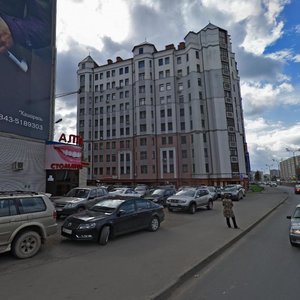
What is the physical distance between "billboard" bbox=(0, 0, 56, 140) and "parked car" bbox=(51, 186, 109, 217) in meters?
5.84

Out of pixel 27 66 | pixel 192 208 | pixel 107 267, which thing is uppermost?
pixel 27 66

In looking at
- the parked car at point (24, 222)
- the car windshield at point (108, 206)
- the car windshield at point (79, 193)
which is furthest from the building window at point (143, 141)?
the parked car at point (24, 222)

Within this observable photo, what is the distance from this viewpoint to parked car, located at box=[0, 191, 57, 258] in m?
6.97

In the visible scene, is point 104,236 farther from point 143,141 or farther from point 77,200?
point 143,141

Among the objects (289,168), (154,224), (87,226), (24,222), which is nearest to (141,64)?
(154,224)

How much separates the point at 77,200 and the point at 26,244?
23.3 ft

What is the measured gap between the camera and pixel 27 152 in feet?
59.1

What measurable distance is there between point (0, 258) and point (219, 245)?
632 cm

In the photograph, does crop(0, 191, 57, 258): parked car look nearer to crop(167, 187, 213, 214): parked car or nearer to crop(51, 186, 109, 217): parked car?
crop(51, 186, 109, 217): parked car

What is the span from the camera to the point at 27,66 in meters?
18.4

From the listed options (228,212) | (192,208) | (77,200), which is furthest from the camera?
(192,208)

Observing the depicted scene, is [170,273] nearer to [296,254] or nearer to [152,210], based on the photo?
[296,254]

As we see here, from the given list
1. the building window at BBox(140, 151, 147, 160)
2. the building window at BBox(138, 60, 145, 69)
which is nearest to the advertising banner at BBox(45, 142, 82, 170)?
the building window at BBox(140, 151, 147, 160)

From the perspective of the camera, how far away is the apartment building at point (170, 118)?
2335 inches
